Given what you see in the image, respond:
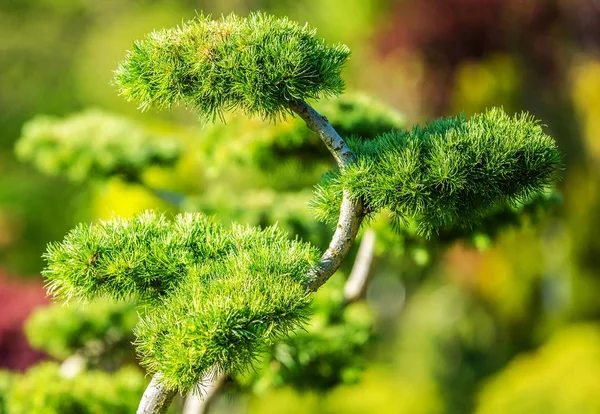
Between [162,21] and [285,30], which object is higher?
[162,21]

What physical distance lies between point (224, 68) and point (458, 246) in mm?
5902

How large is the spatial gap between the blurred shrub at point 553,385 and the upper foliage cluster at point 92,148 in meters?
3.80

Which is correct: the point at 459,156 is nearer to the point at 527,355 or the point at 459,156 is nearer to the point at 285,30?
the point at 285,30

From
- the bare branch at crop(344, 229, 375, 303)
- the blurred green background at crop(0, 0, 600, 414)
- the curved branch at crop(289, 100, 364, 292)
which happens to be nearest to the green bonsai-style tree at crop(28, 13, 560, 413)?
the curved branch at crop(289, 100, 364, 292)

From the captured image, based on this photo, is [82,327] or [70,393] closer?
[70,393]

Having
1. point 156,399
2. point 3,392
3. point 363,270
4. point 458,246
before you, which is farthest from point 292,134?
point 458,246

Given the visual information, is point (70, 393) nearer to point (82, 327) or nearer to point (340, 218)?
point (82, 327)

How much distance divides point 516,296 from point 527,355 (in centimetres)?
76

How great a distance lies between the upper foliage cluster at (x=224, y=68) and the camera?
159cm

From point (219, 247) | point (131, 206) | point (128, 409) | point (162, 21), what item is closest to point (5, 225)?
point (131, 206)

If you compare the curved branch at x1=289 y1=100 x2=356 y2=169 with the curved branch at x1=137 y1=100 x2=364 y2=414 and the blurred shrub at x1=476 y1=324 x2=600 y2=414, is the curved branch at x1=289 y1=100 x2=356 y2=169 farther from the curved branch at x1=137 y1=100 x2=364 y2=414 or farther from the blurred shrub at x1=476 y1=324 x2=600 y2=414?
the blurred shrub at x1=476 y1=324 x2=600 y2=414

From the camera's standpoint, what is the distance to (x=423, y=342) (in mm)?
8938

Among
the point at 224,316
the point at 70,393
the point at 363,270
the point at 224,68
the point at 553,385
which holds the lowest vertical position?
the point at 224,316

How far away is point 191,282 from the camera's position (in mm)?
1632
